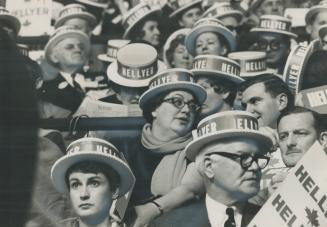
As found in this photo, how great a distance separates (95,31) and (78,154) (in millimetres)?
1195

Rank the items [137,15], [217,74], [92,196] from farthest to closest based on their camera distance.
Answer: [137,15] < [217,74] < [92,196]

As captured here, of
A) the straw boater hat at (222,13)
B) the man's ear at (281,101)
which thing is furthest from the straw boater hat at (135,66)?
the man's ear at (281,101)

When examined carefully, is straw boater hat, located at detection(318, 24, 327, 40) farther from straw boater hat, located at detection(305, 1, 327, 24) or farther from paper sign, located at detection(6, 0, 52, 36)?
paper sign, located at detection(6, 0, 52, 36)

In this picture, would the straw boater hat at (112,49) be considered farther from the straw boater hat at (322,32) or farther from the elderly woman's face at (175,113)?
the straw boater hat at (322,32)

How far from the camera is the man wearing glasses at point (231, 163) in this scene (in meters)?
6.38

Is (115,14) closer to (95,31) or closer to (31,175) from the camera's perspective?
(95,31)

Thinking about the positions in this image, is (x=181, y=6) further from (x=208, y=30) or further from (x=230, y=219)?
(x=230, y=219)

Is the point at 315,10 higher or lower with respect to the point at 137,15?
higher

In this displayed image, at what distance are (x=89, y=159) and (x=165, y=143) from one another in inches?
21.6

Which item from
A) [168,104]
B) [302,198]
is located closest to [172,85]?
[168,104]

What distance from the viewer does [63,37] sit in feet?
23.3

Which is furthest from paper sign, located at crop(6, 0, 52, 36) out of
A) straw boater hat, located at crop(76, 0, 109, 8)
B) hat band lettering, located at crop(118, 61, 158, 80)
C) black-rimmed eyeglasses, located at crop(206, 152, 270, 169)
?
black-rimmed eyeglasses, located at crop(206, 152, 270, 169)

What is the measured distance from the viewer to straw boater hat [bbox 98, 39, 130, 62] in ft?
23.2

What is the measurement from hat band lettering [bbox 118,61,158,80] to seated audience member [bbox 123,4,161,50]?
0.26 m
